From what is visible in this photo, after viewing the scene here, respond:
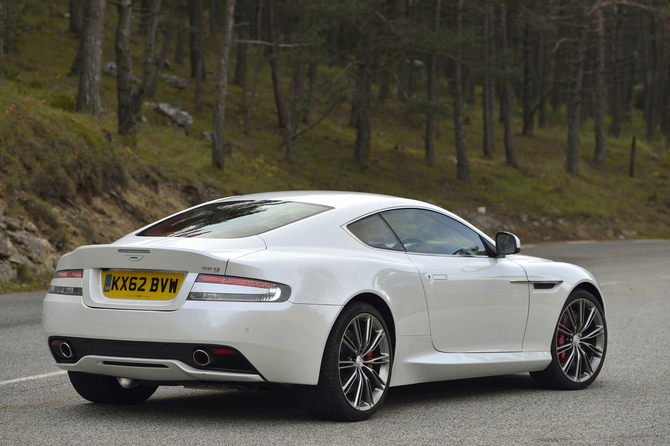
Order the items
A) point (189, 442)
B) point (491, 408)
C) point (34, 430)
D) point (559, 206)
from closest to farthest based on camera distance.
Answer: point (189, 442)
point (34, 430)
point (491, 408)
point (559, 206)

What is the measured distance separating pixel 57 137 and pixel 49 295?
11.7 meters

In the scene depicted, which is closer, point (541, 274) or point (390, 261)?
point (390, 261)

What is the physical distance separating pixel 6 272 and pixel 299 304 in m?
9.78

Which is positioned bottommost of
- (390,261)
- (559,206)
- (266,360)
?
(559,206)

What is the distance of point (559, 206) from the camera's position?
3319cm

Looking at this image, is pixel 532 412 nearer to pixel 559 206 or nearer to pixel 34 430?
pixel 34 430

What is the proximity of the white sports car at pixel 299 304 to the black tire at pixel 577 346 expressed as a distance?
0.20m

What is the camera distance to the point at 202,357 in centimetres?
450

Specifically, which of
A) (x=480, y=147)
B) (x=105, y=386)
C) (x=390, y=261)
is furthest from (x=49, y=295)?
(x=480, y=147)

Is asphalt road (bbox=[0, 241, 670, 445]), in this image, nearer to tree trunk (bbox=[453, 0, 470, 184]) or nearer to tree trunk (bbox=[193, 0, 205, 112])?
tree trunk (bbox=[453, 0, 470, 184])

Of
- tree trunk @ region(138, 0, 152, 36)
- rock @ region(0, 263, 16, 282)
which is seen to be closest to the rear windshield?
rock @ region(0, 263, 16, 282)

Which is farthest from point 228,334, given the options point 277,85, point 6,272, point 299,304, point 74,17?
point 74,17

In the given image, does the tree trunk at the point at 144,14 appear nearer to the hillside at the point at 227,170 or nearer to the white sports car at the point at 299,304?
the hillside at the point at 227,170

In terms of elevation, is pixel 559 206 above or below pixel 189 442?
below
